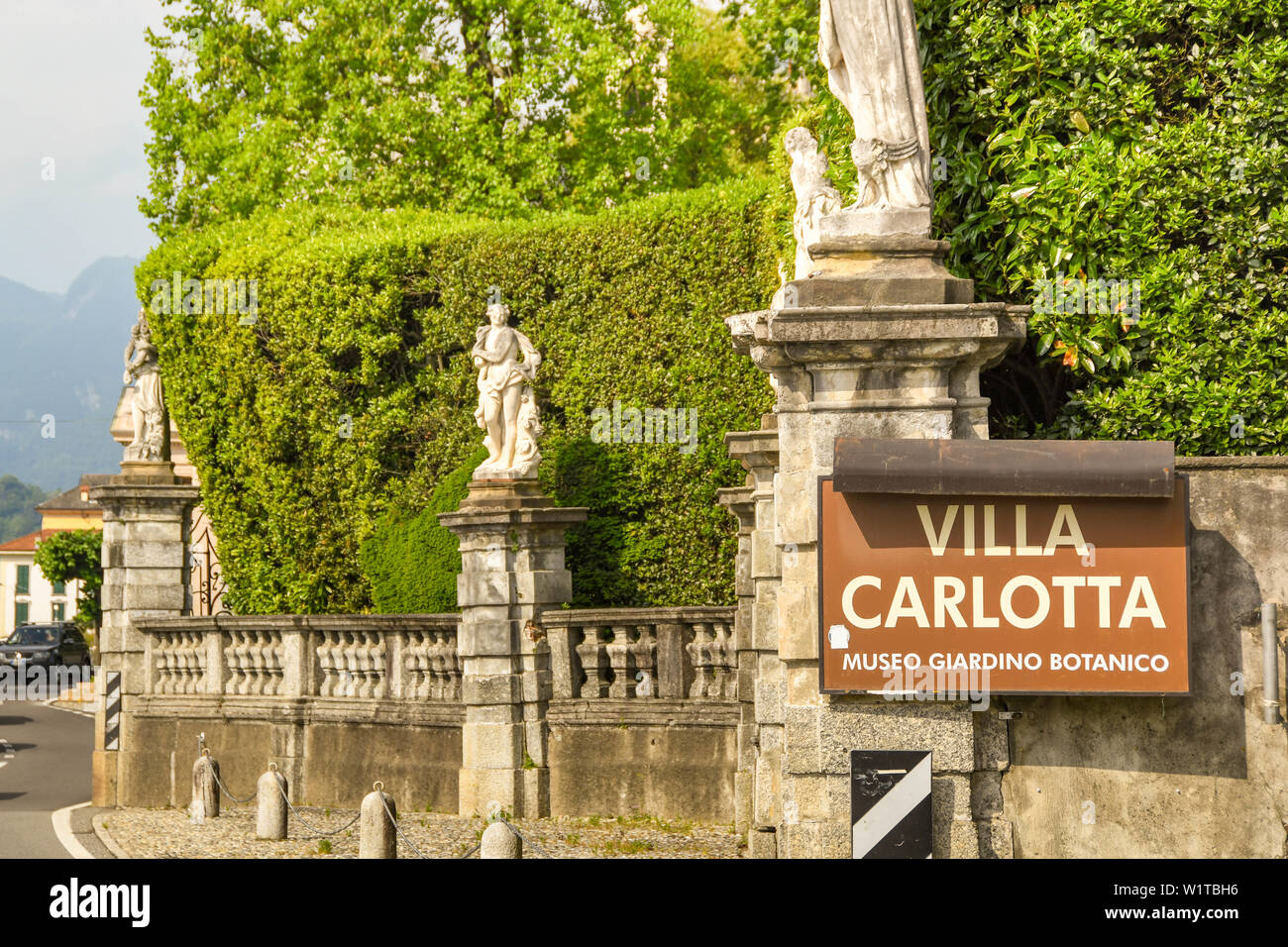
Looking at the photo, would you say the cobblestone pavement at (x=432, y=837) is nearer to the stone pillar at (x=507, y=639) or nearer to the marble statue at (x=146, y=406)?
the stone pillar at (x=507, y=639)

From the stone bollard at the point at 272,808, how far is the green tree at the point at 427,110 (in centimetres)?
1380

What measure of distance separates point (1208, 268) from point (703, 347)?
1014 cm

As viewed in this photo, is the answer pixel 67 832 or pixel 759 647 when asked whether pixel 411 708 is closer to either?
pixel 67 832

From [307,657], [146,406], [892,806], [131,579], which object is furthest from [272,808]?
[892,806]

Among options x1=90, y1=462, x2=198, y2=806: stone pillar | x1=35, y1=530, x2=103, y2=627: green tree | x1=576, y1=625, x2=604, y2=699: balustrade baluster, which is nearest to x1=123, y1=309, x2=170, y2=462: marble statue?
x1=90, y1=462, x2=198, y2=806: stone pillar

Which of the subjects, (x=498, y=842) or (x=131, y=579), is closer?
(x=498, y=842)

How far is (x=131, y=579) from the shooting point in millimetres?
18156

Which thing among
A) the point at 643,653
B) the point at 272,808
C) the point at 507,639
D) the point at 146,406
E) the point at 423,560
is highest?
the point at 146,406

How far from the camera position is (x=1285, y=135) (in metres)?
8.88

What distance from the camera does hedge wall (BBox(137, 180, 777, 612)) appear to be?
730 inches

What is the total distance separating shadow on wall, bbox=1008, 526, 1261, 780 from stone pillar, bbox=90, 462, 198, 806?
13.0 metres

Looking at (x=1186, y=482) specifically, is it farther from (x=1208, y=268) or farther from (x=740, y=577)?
(x=740, y=577)

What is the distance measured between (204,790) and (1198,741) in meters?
11.1

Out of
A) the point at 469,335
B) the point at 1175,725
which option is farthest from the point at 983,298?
the point at 469,335
